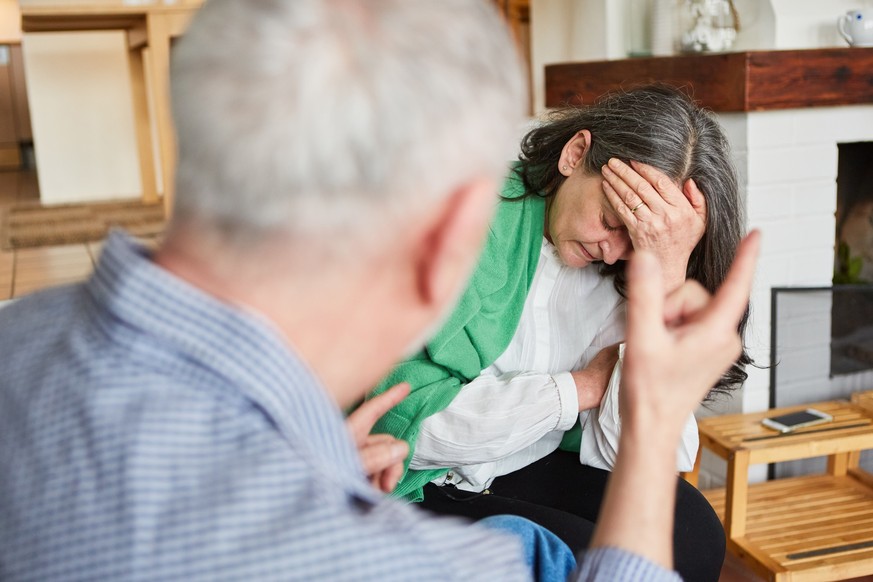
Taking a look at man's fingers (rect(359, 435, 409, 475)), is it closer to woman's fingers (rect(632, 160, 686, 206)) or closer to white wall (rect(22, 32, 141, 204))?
woman's fingers (rect(632, 160, 686, 206))

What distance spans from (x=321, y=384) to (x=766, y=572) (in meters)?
1.34

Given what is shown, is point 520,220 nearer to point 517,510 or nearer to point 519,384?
point 519,384

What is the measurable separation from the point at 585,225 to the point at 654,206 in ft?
0.34

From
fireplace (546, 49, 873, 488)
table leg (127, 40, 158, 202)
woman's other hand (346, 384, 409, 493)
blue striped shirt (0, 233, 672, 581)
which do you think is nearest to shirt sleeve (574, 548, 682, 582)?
blue striped shirt (0, 233, 672, 581)

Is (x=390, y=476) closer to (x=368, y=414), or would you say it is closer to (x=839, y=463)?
(x=368, y=414)

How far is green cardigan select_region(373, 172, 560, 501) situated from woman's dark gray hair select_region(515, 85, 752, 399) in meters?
0.06

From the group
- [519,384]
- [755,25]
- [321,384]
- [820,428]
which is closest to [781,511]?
[820,428]

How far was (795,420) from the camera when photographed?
6.49 feet

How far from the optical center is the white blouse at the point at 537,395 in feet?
4.18

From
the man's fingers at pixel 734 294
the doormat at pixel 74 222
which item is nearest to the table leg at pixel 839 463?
the man's fingers at pixel 734 294

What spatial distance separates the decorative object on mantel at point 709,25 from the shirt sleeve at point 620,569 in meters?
1.94

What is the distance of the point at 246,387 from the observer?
1.68 ft

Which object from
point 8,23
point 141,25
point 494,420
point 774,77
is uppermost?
point 8,23

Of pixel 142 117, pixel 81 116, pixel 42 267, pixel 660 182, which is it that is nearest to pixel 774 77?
pixel 660 182
